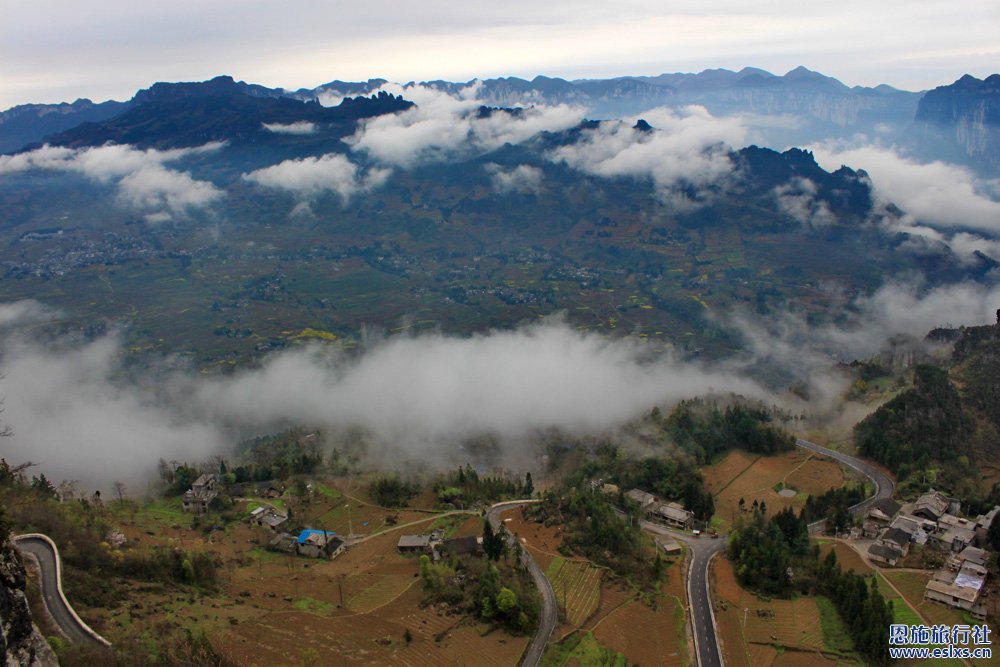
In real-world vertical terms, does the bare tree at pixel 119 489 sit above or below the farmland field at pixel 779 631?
below

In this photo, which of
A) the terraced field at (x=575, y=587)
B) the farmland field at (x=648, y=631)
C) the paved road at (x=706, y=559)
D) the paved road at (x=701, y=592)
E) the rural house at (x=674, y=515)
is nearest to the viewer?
the farmland field at (x=648, y=631)

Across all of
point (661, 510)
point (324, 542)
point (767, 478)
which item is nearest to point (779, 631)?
point (661, 510)

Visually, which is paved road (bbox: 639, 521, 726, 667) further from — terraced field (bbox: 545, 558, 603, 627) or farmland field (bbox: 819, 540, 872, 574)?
farmland field (bbox: 819, 540, 872, 574)

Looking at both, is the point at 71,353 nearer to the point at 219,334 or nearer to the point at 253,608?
the point at 219,334

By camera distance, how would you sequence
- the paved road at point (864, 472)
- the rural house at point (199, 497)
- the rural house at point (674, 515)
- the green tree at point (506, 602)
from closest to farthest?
Answer: the green tree at point (506, 602), the rural house at point (674, 515), the rural house at point (199, 497), the paved road at point (864, 472)

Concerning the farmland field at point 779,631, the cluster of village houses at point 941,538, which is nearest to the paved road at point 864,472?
the cluster of village houses at point 941,538

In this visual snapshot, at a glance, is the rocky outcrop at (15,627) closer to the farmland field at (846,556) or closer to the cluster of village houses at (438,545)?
the cluster of village houses at (438,545)

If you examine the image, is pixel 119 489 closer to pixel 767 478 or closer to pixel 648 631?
pixel 648 631
